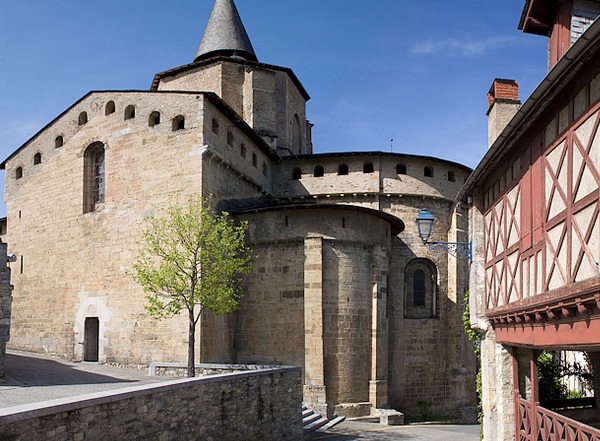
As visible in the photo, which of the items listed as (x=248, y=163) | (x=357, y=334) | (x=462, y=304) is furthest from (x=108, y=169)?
(x=462, y=304)

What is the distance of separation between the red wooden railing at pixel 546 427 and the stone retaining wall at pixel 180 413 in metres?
5.95

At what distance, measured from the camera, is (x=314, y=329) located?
19562 millimetres

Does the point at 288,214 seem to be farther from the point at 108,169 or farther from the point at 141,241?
the point at 108,169

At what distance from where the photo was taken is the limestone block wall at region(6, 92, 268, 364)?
19.5 metres

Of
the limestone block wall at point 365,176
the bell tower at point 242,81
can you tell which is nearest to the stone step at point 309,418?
the limestone block wall at point 365,176

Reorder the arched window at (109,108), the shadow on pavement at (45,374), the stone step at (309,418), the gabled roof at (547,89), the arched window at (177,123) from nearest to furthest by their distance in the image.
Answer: the gabled roof at (547,89), the shadow on pavement at (45,374), the stone step at (309,418), the arched window at (177,123), the arched window at (109,108)

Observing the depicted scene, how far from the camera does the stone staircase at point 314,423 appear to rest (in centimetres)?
1743

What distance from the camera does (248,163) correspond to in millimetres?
22812

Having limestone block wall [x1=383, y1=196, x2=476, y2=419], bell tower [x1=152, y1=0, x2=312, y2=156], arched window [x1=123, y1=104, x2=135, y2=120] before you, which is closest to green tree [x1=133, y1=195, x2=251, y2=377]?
arched window [x1=123, y1=104, x2=135, y2=120]

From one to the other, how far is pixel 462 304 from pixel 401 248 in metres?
3.32

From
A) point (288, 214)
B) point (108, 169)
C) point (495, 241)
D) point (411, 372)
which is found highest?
point (108, 169)

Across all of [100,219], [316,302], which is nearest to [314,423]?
[316,302]

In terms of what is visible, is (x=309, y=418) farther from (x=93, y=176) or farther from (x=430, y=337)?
(x=93, y=176)

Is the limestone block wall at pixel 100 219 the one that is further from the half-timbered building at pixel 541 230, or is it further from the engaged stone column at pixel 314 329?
the half-timbered building at pixel 541 230
